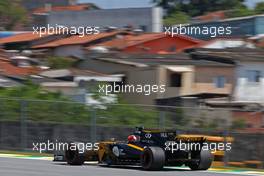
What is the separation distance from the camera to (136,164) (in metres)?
20.6

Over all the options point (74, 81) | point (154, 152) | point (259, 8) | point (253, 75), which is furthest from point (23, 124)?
point (259, 8)

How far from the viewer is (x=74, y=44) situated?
67.6 meters

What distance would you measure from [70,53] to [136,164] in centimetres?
4651

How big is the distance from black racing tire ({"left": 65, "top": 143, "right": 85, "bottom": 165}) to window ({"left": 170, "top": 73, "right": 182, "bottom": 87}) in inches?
1110

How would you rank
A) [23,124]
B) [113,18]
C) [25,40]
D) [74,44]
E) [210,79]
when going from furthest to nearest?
[113,18] < [25,40] < [74,44] < [210,79] < [23,124]

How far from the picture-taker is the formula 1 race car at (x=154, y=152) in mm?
19516

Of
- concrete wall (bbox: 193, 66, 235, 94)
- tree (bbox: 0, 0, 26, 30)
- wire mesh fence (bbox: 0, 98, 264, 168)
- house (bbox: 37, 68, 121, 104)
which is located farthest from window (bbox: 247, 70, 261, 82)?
tree (bbox: 0, 0, 26, 30)

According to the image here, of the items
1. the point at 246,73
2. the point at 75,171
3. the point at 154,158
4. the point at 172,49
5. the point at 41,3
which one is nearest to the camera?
→ the point at 75,171

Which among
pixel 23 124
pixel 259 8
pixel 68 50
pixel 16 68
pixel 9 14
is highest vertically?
pixel 259 8

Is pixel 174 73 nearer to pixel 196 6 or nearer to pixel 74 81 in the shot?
pixel 74 81

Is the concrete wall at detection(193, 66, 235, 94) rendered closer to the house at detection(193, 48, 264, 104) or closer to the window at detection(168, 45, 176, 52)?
the house at detection(193, 48, 264, 104)

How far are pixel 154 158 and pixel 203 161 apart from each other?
5.40 feet

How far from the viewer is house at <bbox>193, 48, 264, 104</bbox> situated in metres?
50.2

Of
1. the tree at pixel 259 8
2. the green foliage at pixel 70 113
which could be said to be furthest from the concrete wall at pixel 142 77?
the tree at pixel 259 8
